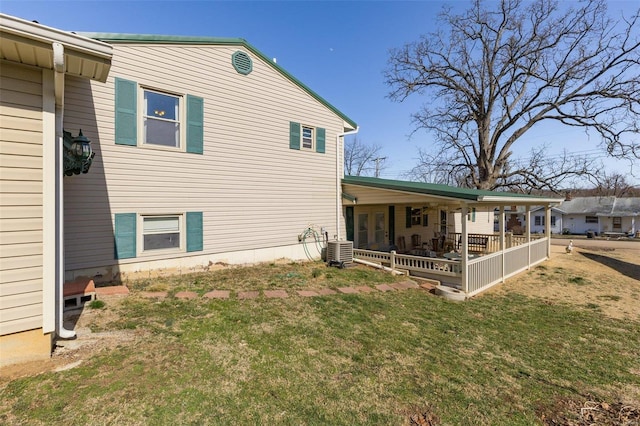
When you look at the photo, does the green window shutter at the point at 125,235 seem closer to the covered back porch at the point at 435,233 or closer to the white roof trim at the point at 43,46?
the white roof trim at the point at 43,46

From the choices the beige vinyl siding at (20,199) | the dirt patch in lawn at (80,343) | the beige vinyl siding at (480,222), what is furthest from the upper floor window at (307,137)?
the beige vinyl siding at (480,222)

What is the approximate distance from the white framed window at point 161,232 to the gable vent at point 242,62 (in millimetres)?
4744

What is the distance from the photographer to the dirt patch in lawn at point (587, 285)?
7.75 m

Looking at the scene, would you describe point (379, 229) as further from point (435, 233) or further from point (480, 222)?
point (480, 222)

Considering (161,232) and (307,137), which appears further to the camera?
(307,137)

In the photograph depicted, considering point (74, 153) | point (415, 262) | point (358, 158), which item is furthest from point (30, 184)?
point (358, 158)

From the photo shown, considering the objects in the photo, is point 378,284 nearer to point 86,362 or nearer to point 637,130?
point 86,362

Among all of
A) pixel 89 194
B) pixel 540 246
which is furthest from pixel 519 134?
pixel 89 194

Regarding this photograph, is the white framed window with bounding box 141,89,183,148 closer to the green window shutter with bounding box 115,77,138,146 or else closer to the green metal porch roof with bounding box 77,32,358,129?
the green window shutter with bounding box 115,77,138,146

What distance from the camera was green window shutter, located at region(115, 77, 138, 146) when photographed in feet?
21.1

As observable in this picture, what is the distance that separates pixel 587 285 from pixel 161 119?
14.2m

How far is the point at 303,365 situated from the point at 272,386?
58 cm

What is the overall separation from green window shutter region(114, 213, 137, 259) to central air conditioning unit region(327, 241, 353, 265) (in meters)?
5.97

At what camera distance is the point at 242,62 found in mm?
8664
